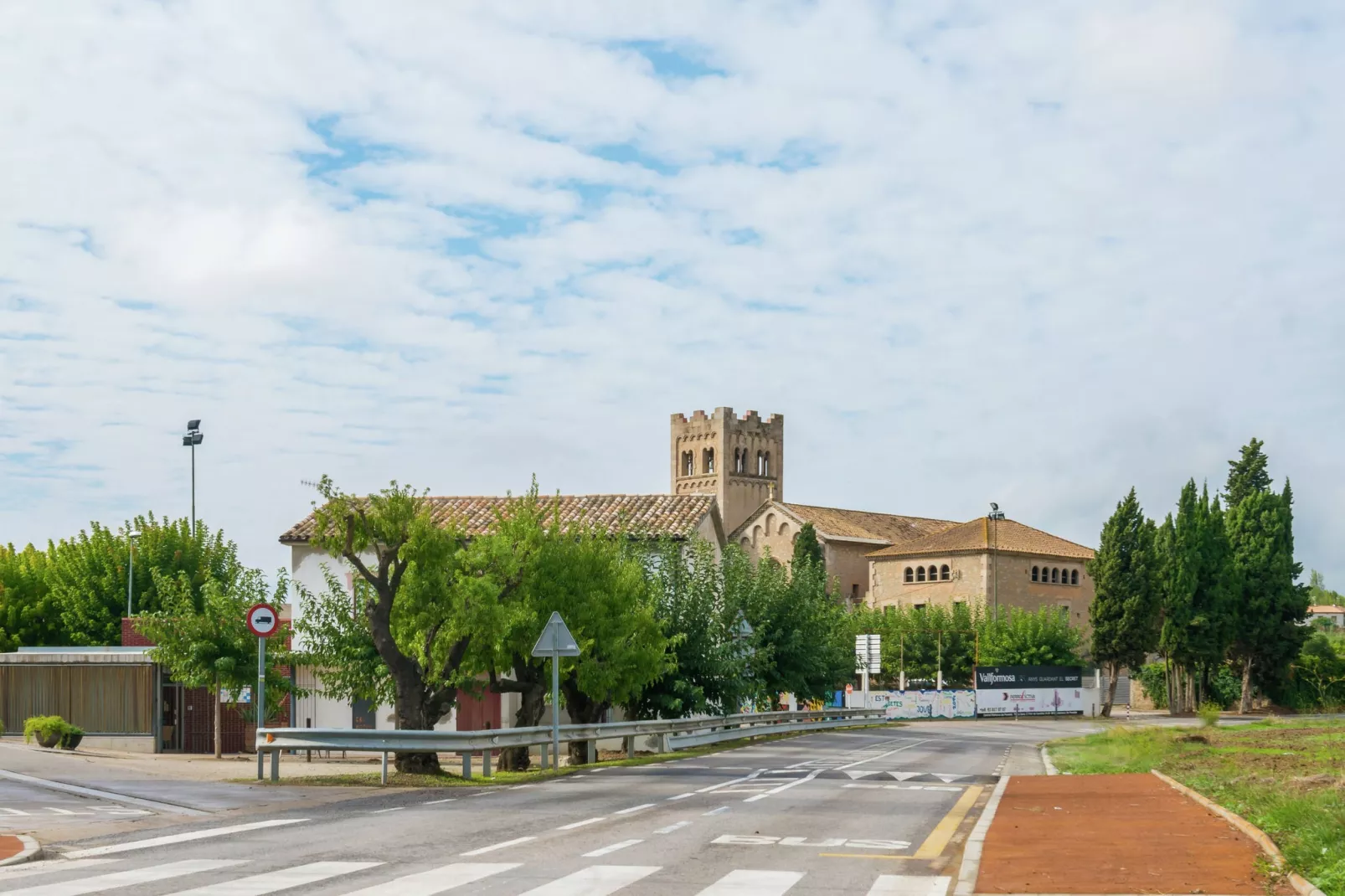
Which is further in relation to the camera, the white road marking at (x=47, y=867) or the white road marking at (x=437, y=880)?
the white road marking at (x=47, y=867)

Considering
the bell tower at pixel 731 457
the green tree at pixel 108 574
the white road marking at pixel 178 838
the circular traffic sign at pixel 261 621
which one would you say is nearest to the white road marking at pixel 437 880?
the white road marking at pixel 178 838

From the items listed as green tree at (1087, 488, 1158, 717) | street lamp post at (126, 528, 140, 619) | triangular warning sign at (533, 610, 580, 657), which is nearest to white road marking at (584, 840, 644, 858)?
triangular warning sign at (533, 610, 580, 657)

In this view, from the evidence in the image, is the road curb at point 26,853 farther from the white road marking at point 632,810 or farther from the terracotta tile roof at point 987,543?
the terracotta tile roof at point 987,543

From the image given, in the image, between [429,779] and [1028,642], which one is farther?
[1028,642]

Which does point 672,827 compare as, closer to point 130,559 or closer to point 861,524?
point 130,559

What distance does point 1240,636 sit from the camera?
75.4 m

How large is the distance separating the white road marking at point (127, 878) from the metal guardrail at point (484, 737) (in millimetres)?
8541

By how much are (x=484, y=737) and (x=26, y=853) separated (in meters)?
9.79

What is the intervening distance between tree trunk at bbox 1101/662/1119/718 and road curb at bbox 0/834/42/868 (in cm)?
6318

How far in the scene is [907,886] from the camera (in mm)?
10719

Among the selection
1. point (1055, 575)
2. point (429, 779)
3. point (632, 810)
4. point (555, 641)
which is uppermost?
point (555, 641)

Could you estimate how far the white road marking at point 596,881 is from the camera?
10.1 meters

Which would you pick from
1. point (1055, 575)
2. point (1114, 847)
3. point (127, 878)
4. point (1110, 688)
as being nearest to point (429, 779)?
point (127, 878)

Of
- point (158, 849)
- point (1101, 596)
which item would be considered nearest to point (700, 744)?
point (158, 849)
